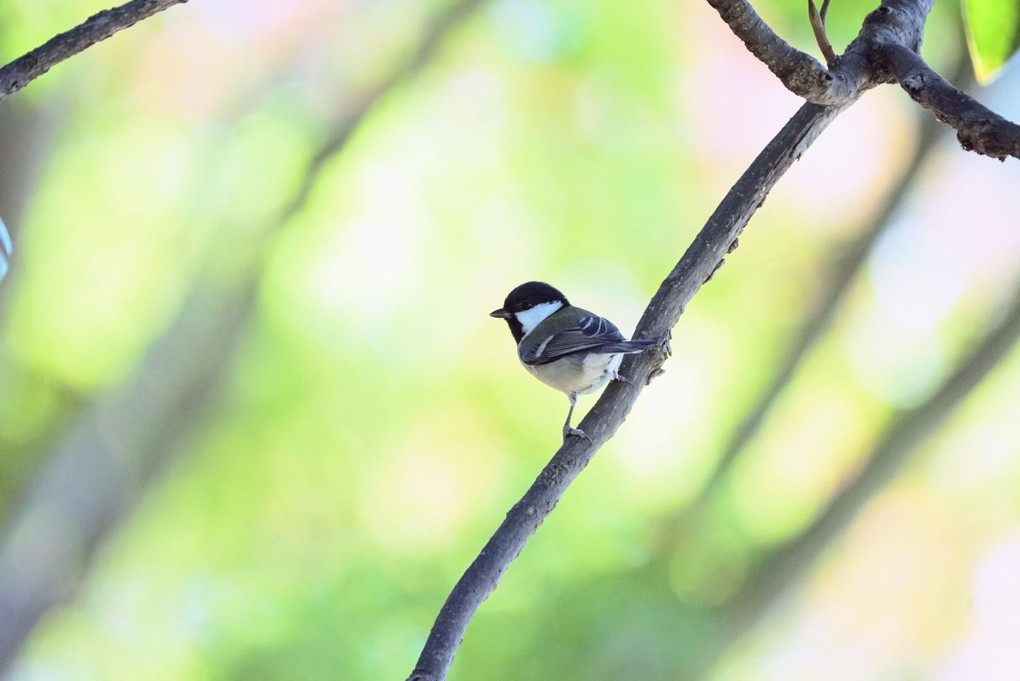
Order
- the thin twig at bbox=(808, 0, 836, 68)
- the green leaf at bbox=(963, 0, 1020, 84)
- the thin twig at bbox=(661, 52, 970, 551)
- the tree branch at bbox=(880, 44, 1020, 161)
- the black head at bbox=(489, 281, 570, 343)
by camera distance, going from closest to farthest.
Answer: the tree branch at bbox=(880, 44, 1020, 161), the thin twig at bbox=(808, 0, 836, 68), the green leaf at bbox=(963, 0, 1020, 84), the black head at bbox=(489, 281, 570, 343), the thin twig at bbox=(661, 52, 970, 551)

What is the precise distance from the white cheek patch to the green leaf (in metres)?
0.81

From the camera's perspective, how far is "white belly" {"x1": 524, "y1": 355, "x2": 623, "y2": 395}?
1.26 meters

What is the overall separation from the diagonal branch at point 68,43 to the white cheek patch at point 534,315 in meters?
0.98

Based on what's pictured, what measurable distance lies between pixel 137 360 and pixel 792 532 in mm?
1462

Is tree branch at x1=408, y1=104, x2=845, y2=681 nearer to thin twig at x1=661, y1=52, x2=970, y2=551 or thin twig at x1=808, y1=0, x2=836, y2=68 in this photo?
thin twig at x1=808, y1=0, x2=836, y2=68

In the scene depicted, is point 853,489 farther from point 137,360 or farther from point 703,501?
point 137,360

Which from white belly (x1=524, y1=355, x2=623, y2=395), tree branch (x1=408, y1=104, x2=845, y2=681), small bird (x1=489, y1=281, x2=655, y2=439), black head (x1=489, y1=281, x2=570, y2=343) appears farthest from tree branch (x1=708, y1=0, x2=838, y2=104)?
black head (x1=489, y1=281, x2=570, y2=343)

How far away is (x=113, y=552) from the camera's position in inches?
81.4

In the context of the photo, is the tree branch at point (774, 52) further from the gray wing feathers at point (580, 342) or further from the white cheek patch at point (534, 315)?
the white cheek patch at point (534, 315)

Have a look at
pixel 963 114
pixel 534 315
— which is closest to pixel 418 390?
pixel 534 315

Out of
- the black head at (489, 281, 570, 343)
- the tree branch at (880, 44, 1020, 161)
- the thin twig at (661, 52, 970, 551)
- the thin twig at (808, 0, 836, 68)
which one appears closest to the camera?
the tree branch at (880, 44, 1020, 161)

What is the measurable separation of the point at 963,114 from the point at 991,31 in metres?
0.41

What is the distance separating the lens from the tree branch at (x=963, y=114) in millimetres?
575

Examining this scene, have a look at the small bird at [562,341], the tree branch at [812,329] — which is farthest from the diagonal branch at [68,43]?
the tree branch at [812,329]
